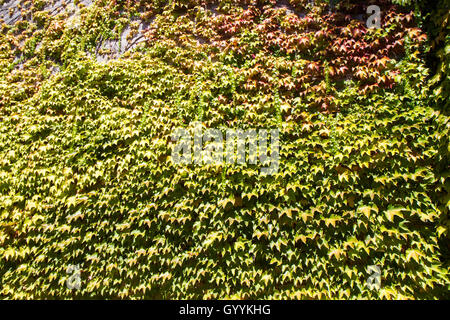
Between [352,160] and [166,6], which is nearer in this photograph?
[352,160]

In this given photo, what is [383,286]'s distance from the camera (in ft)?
9.28

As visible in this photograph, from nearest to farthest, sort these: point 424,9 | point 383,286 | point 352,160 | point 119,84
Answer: point 383,286 → point 352,160 → point 424,9 → point 119,84

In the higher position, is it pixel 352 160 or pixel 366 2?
pixel 366 2

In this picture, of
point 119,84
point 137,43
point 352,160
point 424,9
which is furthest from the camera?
point 137,43

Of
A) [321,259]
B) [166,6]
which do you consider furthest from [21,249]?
[166,6]

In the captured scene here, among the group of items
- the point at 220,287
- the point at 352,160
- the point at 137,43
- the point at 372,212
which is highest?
the point at 137,43

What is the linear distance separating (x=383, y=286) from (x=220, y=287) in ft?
6.58

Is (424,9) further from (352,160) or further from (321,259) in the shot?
(321,259)

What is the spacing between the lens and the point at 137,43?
4594mm

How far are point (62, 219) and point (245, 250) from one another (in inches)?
115
